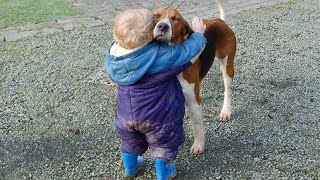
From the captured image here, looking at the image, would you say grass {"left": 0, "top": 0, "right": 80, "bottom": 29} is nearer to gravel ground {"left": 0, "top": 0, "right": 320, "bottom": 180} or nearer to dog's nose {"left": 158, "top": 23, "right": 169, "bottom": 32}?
gravel ground {"left": 0, "top": 0, "right": 320, "bottom": 180}

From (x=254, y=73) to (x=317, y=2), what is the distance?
3.70 m

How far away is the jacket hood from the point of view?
3562mm

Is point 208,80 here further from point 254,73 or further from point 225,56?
point 225,56

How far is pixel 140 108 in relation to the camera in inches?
148

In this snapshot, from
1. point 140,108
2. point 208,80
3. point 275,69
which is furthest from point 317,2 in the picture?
point 140,108

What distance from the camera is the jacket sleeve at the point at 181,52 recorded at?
11.9ft

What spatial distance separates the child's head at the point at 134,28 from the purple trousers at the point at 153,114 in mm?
278

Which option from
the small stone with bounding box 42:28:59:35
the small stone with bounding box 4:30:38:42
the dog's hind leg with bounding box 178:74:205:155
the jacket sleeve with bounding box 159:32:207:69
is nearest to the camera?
the jacket sleeve with bounding box 159:32:207:69

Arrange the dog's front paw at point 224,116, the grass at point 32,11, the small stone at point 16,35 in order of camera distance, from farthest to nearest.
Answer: the grass at point 32,11
the small stone at point 16,35
the dog's front paw at point 224,116

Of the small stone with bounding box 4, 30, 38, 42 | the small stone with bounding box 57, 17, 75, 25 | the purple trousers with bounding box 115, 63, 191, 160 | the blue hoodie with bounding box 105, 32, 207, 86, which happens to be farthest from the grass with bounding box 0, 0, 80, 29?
the blue hoodie with bounding box 105, 32, 207, 86

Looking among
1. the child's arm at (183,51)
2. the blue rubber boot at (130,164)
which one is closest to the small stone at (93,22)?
the blue rubber boot at (130,164)

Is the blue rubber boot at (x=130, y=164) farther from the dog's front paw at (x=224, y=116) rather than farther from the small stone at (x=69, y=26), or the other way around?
the small stone at (x=69, y=26)

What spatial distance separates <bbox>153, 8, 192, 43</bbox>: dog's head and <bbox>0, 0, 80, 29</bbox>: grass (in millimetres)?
4566

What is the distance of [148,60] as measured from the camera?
11.7ft
